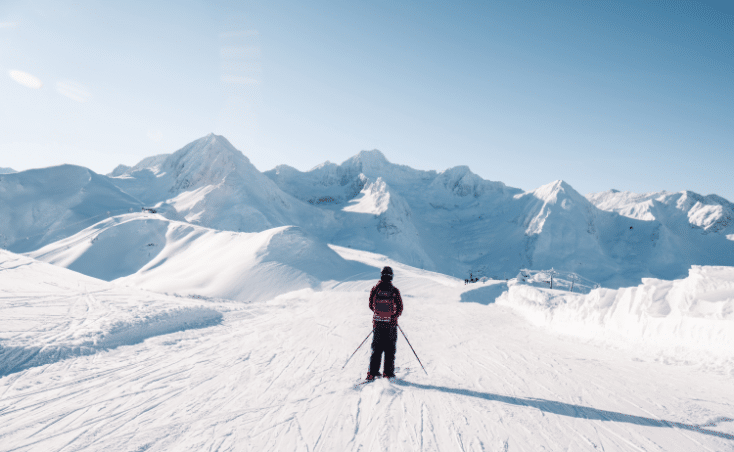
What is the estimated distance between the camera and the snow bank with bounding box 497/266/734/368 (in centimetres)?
701

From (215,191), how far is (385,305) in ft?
336

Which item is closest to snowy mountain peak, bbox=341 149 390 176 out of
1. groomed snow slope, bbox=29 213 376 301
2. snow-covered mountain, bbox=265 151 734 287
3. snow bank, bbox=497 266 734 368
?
snow-covered mountain, bbox=265 151 734 287

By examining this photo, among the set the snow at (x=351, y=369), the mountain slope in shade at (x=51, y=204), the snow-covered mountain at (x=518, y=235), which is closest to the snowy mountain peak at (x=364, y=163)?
the snow-covered mountain at (x=518, y=235)

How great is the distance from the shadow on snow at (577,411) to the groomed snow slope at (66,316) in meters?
6.73

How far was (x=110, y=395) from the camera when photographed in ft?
16.0

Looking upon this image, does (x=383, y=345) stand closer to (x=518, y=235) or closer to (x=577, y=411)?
(x=577, y=411)

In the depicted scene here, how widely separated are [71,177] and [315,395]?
107m

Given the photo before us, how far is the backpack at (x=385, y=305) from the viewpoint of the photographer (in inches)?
226

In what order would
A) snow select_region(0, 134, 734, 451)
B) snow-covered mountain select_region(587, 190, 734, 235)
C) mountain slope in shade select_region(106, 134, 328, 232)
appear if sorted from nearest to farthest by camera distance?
snow select_region(0, 134, 734, 451)
mountain slope in shade select_region(106, 134, 328, 232)
snow-covered mountain select_region(587, 190, 734, 235)

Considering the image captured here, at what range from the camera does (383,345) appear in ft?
19.0

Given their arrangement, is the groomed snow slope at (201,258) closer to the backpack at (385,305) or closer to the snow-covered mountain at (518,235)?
the backpack at (385,305)

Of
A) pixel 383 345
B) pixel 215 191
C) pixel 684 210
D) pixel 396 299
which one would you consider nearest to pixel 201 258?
pixel 383 345

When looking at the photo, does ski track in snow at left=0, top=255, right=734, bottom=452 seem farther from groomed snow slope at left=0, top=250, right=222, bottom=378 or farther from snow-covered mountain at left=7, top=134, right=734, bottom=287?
snow-covered mountain at left=7, top=134, right=734, bottom=287

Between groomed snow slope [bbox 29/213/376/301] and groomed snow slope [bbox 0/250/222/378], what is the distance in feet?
32.3
